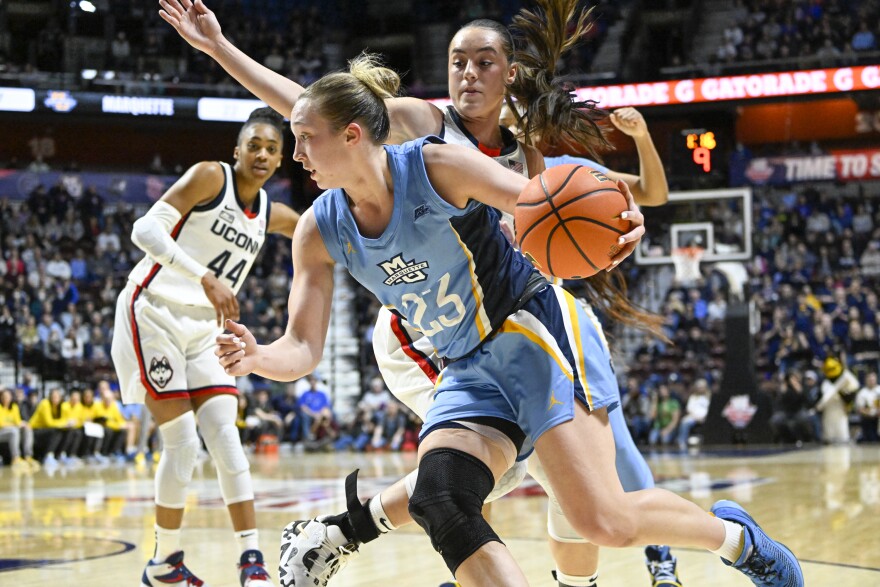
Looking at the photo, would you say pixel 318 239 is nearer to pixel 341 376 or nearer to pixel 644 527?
pixel 644 527

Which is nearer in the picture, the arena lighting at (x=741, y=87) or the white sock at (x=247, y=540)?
the white sock at (x=247, y=540)

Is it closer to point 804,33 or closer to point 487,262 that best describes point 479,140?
point 487,262

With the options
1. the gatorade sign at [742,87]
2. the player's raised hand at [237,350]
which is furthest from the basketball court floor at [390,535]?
the gatorade sign at [742,87]

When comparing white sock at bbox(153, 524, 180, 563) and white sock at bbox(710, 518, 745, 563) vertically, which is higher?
white sock at bbox(710, 518, 745, 563)

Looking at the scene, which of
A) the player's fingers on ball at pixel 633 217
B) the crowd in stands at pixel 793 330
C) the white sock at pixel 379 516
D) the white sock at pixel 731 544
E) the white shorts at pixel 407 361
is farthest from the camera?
the crowd in stands at pixel 793 330

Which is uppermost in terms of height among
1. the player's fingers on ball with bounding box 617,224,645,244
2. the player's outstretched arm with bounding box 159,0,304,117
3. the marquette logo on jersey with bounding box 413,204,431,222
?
the player's outstretched arm with bounding box 159,0,304,117

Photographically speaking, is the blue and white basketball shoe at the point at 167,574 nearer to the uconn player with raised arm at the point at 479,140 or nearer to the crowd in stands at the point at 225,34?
the uconn player with raised arm at the point at 479,140

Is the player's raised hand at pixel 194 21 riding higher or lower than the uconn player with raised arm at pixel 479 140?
higher

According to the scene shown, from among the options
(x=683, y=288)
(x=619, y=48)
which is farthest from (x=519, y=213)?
(x=619, y=48)

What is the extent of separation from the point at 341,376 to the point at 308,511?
13.5 metres

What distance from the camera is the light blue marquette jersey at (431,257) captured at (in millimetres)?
3291

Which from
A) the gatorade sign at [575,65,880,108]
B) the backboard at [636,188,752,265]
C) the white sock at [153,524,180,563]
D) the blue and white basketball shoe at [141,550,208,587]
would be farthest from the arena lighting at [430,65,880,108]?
the blue and white basketball shoe at [141,550,208,587]

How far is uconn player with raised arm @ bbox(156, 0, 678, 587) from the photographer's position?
150 inches

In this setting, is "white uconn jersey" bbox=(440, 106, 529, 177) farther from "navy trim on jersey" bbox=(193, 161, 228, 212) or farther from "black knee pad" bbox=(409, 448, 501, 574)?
"navy trim on jersey" bbox=(193, 161, 228, 212)
